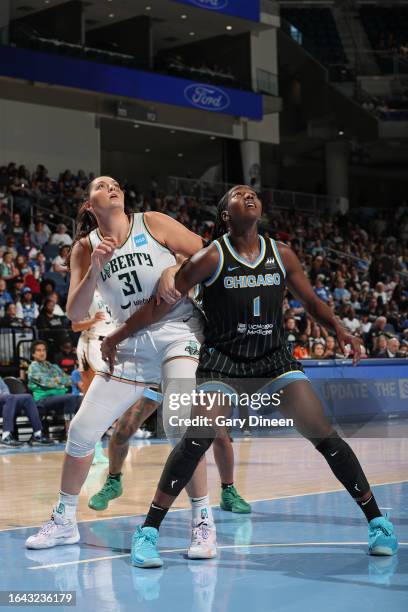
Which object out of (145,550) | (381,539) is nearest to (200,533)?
(145,550)

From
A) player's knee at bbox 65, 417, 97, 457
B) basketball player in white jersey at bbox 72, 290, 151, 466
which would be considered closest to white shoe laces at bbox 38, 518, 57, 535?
player's knee at bbox 65, 417, 97, 457

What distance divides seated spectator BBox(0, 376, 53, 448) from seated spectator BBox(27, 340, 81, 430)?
1.09ft

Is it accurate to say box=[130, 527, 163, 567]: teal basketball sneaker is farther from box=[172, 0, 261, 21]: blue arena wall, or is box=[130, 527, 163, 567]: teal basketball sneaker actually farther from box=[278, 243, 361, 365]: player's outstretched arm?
box=[172, 0, 261, 21]: blue arena wall

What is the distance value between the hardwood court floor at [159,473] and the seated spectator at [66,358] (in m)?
2.11

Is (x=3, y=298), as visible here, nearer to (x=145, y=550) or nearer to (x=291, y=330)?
(x=291, y=330)

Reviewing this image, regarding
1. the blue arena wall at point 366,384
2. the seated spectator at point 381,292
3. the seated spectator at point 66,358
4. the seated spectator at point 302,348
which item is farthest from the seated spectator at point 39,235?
the seated spectator at point 381,292

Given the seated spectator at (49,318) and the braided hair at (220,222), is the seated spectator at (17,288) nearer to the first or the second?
the seated spectator at (49,318)

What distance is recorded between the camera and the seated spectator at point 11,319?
14.6 metres

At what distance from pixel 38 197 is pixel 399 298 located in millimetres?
9314

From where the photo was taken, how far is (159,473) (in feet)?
30.5

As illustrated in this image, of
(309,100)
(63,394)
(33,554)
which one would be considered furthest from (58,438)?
(309,100)

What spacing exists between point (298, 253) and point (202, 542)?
21.6 metres

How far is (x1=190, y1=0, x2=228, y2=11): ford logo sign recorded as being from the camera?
2959cm

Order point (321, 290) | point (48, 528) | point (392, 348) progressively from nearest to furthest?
point (48, 528)
point (392, 348)
point (321, 290)
